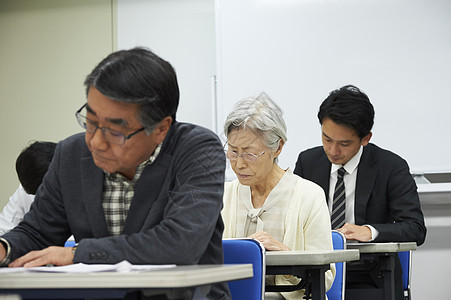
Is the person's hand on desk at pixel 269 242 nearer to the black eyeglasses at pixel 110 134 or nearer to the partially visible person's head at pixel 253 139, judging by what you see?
the partially visible person's head at pixel 253 139

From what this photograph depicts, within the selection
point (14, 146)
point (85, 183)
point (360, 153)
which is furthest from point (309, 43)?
point (85, 183)

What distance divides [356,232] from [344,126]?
0.66 meters

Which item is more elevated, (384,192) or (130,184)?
(130,184)

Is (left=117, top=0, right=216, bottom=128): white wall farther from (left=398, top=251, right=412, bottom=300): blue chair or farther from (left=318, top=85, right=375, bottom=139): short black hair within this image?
(left=398, top=251, right=412, bottom=300): blue chair

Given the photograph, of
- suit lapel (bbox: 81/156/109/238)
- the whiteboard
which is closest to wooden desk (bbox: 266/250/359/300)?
suit lapel (bbox: 81/156/109/238)

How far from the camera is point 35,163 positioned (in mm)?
3281

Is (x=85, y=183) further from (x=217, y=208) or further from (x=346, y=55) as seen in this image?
(x=346, y=55)

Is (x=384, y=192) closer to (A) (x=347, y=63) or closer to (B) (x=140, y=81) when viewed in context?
(A) (x=347, y=63)

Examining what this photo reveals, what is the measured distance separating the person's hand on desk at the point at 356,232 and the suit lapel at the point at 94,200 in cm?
183

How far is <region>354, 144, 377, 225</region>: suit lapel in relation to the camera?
367 centimetres

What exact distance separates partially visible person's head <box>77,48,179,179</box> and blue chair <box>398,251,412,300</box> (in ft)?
7.86

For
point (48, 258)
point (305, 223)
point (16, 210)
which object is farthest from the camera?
point (16, 210)

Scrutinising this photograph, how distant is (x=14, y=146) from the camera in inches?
237

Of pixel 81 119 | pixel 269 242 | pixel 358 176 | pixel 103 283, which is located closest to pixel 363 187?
pixel 358 176
